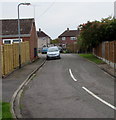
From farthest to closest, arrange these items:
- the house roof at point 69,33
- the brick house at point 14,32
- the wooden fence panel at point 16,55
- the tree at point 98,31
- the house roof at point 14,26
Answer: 1. the house roof at point 69,33
2. the house roof at point 14,26
3. the brick house at point 14,32
4. the tree at point 98,31
5. the wooden fence panel at point 16,55

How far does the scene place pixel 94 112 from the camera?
8.34 meters

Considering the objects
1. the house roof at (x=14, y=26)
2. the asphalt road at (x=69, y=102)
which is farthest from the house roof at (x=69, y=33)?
the asphalt road at (x=69, y=102)

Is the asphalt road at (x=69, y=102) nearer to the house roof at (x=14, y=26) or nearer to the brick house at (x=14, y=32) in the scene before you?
the brick house at (x=14, y=32)

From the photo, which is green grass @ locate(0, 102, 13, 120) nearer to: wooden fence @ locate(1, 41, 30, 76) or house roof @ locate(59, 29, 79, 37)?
wooden fence @ locate(1, 41, 30, 76)

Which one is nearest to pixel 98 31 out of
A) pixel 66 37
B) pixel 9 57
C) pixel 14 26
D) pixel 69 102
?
pixel 14 26

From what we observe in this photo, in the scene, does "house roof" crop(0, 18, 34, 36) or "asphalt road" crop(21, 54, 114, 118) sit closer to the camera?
"asphalt road" crop(21, 54, 114, 118)

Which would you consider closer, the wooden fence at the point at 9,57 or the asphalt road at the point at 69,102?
the asphalt road at the point at 69,102

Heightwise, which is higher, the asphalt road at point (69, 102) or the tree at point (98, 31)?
the tree at point (98, 31)

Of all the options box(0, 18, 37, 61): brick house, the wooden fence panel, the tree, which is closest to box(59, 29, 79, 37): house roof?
box(0, 18, 37, 61): brick house

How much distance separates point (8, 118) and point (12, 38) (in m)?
29.2

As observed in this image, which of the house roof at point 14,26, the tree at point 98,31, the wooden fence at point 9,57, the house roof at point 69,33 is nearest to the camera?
the wooden fence at point 9,57

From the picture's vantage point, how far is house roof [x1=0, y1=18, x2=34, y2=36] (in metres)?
36.2

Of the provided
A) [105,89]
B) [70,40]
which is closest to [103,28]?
[105,89]

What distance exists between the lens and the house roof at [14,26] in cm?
3622
